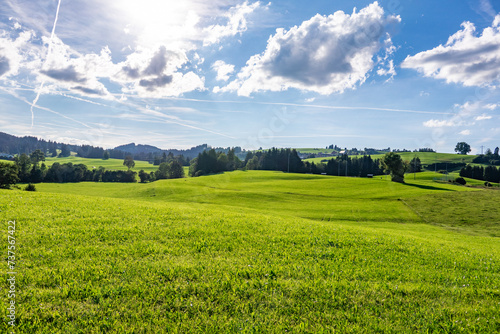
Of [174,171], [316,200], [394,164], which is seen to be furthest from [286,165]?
[316,200]

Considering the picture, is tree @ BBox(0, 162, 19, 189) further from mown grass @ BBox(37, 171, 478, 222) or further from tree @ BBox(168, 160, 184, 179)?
tree @ BBox(168, 160, 184, 179)

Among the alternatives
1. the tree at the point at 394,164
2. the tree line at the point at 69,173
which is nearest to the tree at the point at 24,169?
the tree line at the point at 69,173

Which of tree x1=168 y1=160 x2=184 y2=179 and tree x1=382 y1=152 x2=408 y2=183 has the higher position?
tree x1=382 y1=152 x2=408 y2=183

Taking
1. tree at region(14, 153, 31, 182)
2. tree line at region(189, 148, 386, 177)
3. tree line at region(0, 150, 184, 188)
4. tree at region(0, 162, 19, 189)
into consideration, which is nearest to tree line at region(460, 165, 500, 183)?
tree line at region(189, 148, 386, 177)

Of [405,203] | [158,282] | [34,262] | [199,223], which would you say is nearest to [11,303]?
[34,262]

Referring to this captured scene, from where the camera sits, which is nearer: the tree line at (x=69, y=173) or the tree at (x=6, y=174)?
the tree at (x=6, y=174)

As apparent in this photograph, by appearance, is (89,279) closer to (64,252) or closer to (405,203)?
(64,252)

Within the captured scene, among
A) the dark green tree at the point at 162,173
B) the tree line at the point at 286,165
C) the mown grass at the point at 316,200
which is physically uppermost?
the tree line at the point at 286,165

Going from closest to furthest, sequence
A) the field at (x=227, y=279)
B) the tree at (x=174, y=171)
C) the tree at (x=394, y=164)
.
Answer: the field at (x=227, y=279), the tree at (x=394, y=164), the tree at (x=174, y=171)

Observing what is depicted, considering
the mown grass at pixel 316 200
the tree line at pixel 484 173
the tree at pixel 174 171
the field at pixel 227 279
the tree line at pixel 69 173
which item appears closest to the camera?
the field at pixel 227 279

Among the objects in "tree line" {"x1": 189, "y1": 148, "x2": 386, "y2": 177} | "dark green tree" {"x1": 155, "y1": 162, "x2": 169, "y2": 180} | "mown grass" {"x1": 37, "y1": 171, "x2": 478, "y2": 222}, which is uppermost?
"tree line" {"x1": 189, "y1": 148, "x2": 386, "y2": 177}

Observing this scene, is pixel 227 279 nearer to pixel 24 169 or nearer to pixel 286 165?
pixel 24 169

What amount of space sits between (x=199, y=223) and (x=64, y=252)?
7534 mm

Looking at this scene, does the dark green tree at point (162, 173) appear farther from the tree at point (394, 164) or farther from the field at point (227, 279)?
the field at point (227, 279)
